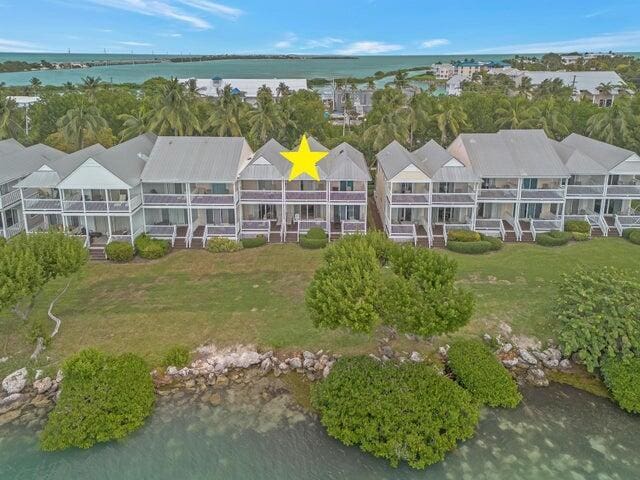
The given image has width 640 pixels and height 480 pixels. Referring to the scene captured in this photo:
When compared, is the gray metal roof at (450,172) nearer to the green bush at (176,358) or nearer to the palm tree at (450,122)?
the palm tree at (450,122)

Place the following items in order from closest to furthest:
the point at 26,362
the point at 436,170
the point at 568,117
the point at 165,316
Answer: the point at 26,362, the point at 165,316, the point at 436,170, the point at 568,117

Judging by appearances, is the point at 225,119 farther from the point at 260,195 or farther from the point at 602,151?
the point at 602,151

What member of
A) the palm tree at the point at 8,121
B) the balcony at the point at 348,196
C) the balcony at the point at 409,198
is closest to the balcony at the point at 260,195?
the balcony at the point at 348,196

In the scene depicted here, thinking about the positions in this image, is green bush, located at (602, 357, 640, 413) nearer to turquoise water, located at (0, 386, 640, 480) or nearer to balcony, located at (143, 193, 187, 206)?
turquoise water, located at (0, 386, 640, 480)

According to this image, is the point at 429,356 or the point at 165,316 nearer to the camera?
the point at 429,356

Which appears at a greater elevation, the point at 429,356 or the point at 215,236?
the point at 215,236

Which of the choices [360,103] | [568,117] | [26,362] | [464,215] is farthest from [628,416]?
[360,103]

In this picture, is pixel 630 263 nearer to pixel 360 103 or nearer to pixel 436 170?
pixel 436 170
